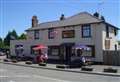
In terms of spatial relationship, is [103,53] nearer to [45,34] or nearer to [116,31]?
[116,31]

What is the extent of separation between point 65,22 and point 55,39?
123 inches

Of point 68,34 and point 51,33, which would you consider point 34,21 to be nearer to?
point 51,33

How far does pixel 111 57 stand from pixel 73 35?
7753mm

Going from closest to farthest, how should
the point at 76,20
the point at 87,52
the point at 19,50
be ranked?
the point at 87,52
the point at 76,20
the point at 19,50

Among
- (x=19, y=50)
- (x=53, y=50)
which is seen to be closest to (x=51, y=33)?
(x=53, y=50)

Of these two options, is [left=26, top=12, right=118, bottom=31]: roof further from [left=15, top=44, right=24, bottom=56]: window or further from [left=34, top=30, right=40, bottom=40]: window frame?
[left=15, top=44, right=24, bottom=56]: window

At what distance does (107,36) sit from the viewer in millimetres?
39938

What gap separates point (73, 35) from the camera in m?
42.5

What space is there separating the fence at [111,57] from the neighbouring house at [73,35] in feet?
2.11

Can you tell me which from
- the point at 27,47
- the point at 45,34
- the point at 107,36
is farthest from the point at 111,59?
the point at 27,47

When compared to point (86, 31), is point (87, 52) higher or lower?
lower

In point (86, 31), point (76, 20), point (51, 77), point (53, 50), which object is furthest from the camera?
point (53, 50)

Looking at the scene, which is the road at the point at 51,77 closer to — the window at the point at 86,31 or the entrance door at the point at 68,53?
the window at the point at 86,31

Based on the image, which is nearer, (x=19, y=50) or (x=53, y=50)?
(x=53, y=50)
